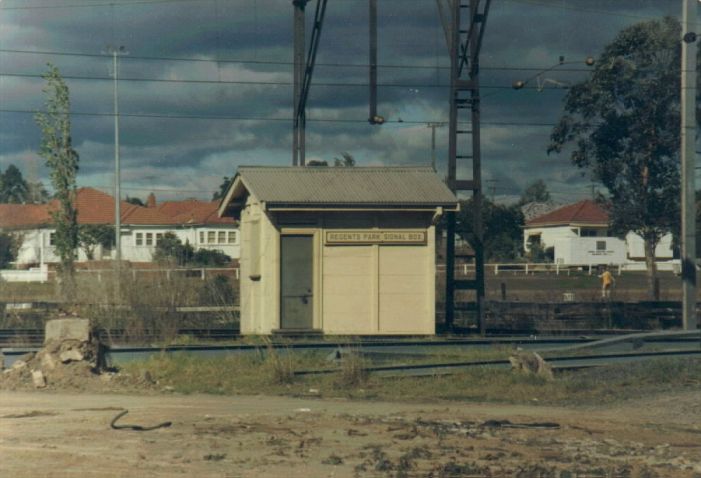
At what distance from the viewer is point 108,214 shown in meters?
80.8

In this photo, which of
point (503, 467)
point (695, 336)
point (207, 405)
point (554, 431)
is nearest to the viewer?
point (503, 467)

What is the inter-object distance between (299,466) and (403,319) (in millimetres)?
14056

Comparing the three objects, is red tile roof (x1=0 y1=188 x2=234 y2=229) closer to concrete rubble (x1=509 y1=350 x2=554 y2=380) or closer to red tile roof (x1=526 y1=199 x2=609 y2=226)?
red tile roof (x1=526 y1=199 x2=609 y2=226)

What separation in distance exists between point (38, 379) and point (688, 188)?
1566 centimetres

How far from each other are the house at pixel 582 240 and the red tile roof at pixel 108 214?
84.8 feet

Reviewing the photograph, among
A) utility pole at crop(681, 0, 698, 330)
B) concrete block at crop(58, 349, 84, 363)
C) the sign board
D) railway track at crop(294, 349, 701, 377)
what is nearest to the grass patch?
railway track at crop(294, 349, 701, 377)

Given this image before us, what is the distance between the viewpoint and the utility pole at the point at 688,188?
2436 centimetres

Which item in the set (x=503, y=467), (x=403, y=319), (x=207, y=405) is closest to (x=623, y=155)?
(x=403, y=319)

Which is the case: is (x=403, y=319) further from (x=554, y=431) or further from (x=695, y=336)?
(x=554, y=431)

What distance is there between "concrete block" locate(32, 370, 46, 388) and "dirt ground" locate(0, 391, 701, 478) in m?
1.12

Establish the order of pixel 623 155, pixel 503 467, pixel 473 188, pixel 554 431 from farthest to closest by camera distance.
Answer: pixel 623 155 < pixel 473 188 < pixel 554 431 < pixel 503 467

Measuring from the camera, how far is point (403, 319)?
2362 cm

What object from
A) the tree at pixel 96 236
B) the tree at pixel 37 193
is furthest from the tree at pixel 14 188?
the tree at pixel 96 236

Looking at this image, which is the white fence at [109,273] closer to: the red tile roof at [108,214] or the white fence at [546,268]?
the red tile roof at [108,214]
